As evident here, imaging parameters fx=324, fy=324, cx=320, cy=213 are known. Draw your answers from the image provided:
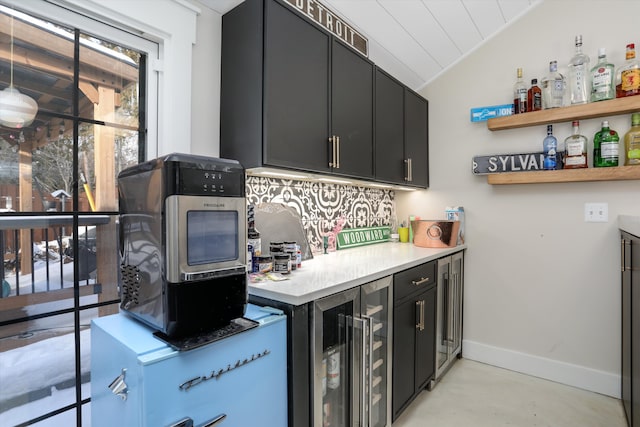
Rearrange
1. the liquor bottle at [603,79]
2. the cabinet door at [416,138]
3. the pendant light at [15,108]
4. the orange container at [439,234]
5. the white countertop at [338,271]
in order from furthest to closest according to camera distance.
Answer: the cabinet door at [416,138]
the orange container at [439,234]
the liquor bottle at [603,79]
the white countertop at [338,271]
the pendant light at [15,108]

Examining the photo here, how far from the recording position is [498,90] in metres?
2.50

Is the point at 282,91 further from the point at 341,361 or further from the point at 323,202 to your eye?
the point at 341,361

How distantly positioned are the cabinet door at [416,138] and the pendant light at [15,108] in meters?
2.16

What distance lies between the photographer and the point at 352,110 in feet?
6.29

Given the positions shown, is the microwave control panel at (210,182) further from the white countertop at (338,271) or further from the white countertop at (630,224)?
the white countertop at (630,224)

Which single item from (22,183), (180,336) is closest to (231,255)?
(180,336)

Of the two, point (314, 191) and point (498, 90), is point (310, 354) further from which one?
point (498, 90)

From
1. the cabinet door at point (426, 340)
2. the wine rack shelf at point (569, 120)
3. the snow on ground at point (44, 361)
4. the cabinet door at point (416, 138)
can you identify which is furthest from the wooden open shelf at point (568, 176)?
the snow on ground at point (44, 361)

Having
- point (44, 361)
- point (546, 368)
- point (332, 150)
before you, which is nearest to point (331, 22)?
point (332, 150)

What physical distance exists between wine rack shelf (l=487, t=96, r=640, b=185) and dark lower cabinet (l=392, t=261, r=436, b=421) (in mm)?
936

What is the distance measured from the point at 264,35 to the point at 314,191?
1.02m

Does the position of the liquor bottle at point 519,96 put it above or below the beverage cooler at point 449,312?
above

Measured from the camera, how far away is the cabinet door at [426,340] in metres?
1.92

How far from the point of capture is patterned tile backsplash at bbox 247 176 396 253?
1.88 meters
